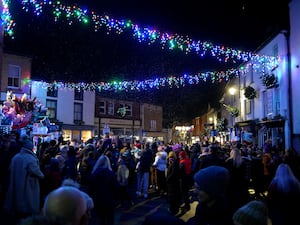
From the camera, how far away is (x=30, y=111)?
1998cm

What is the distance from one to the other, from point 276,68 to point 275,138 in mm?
4408

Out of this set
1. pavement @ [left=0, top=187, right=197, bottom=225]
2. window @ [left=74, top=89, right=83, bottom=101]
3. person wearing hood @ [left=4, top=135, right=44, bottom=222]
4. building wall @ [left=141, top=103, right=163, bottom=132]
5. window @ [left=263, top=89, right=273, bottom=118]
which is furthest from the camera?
building wall @ [left=141, top=103, right=163, bottom=132]

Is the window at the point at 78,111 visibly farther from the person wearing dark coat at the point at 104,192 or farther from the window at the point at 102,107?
the person wearing dark coat at the point at 104,192

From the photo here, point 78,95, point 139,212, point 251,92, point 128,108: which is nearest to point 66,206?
point 139,212

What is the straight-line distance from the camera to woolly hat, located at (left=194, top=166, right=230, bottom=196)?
3.54m

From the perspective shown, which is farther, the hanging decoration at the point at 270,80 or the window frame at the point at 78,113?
the window frame at the point at 78,113

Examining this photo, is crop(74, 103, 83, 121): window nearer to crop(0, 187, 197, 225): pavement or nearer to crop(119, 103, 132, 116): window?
crop(119, 103, 132, 116): window

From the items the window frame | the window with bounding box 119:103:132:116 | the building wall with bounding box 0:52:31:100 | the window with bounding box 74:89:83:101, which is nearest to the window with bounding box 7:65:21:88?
the building wall with bounding box 0:52:31:100

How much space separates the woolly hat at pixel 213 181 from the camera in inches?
139

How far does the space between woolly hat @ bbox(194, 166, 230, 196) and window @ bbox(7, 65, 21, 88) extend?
25856mm

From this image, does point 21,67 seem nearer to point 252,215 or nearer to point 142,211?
point 142,211

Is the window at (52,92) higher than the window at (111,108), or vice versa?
the window at (52,92)

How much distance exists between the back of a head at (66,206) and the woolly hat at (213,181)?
1417mm

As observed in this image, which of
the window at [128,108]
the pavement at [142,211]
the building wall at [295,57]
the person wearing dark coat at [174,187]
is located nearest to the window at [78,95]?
the window at [128,108]
